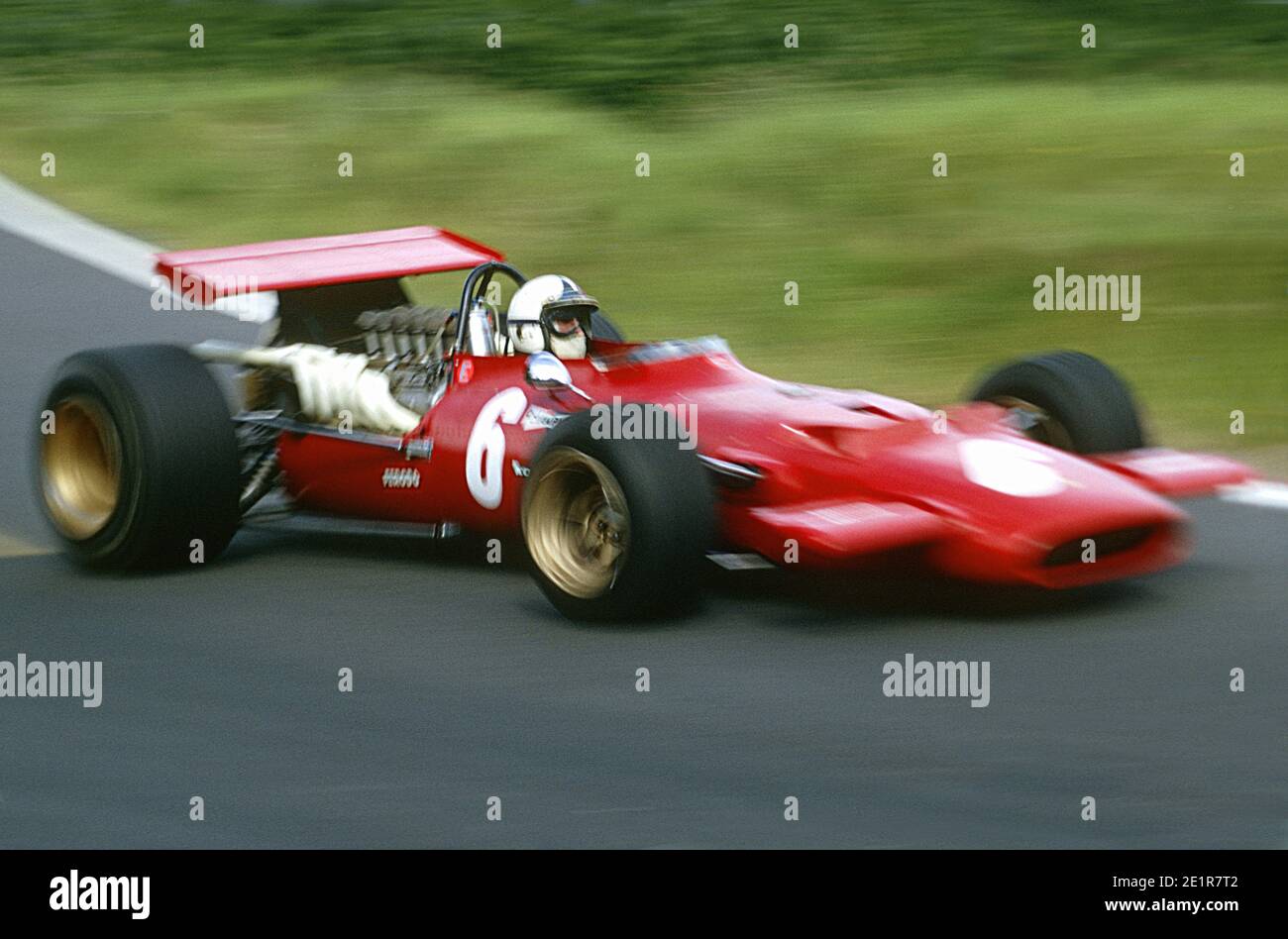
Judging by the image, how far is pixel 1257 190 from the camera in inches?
566

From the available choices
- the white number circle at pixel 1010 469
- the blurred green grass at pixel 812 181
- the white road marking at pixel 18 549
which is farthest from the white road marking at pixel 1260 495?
the white road marking at pixel 18 549

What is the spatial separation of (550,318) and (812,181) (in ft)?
26.4

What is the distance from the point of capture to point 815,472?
23.4 feet

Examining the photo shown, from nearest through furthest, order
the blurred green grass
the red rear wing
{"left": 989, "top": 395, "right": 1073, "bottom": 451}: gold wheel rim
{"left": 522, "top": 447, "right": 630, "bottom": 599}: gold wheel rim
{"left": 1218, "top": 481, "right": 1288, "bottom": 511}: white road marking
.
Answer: {"left": 522, "top": 447, "right": 630, "bottom": 599}: gold wheel rim < {"left": 989, "top": 395, "right": 1073, "bottom": 451}: gold wheel rim < the red rear wing < {"left": 1218, "top": 481, "right": 1288, "bottom": 511}: white road marking < the blurred green grass

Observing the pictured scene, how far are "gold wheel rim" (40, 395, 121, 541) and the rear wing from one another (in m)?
0.65

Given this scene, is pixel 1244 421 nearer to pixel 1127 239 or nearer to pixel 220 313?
pixel 1127 239

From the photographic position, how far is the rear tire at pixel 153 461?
A: 805 cm

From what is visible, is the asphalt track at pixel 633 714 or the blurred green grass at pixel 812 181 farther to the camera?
the blurred green grass at pixel 812 181

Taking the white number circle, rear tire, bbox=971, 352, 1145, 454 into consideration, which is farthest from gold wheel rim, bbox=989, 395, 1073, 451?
the white number circle

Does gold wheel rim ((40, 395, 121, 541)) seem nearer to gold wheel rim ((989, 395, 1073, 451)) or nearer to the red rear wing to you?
the red rear wing

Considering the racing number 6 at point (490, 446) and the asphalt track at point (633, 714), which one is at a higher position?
the racing number 6 at point (490, 446)

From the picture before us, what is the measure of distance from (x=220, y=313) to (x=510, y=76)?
4950mm

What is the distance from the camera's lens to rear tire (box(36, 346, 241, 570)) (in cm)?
805

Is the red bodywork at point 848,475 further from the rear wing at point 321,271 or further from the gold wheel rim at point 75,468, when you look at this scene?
the gold wheel rim at point 75,468
